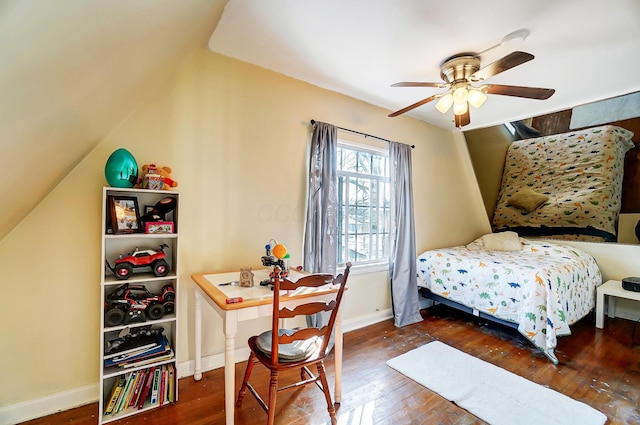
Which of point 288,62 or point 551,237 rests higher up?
point 288,62

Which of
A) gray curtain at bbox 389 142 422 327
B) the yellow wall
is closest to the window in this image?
gray curtain at bbox 389 142 422 327

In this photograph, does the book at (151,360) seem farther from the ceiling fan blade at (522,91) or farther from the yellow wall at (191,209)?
the ceiling fan blade at (522,91)

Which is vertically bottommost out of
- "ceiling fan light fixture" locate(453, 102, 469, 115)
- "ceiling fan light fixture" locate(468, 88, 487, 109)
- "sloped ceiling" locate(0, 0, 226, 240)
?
"sloped ceiling" locate(0, 0, 226, 240)

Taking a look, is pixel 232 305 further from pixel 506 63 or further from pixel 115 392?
pixel 506 63

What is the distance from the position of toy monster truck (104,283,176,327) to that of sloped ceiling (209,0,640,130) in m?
1.81

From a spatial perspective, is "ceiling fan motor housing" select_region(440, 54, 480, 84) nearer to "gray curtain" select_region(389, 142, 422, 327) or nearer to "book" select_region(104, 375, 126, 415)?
"gray curtain" select_region(389, 142, 422, 327)

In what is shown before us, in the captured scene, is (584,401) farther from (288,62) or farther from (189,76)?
(189,76)

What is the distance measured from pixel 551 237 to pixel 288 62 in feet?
14.4

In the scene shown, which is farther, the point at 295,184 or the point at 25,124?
the point at 295,184

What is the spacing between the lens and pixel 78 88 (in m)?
1.08

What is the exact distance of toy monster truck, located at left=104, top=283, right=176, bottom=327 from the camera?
1647 millimetres

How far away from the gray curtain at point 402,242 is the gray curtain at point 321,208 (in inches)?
35.9

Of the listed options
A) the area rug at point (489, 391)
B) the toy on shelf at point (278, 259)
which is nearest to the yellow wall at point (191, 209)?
the toy on shelf at point (278, 259)

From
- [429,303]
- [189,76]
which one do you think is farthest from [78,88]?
[429,303]
